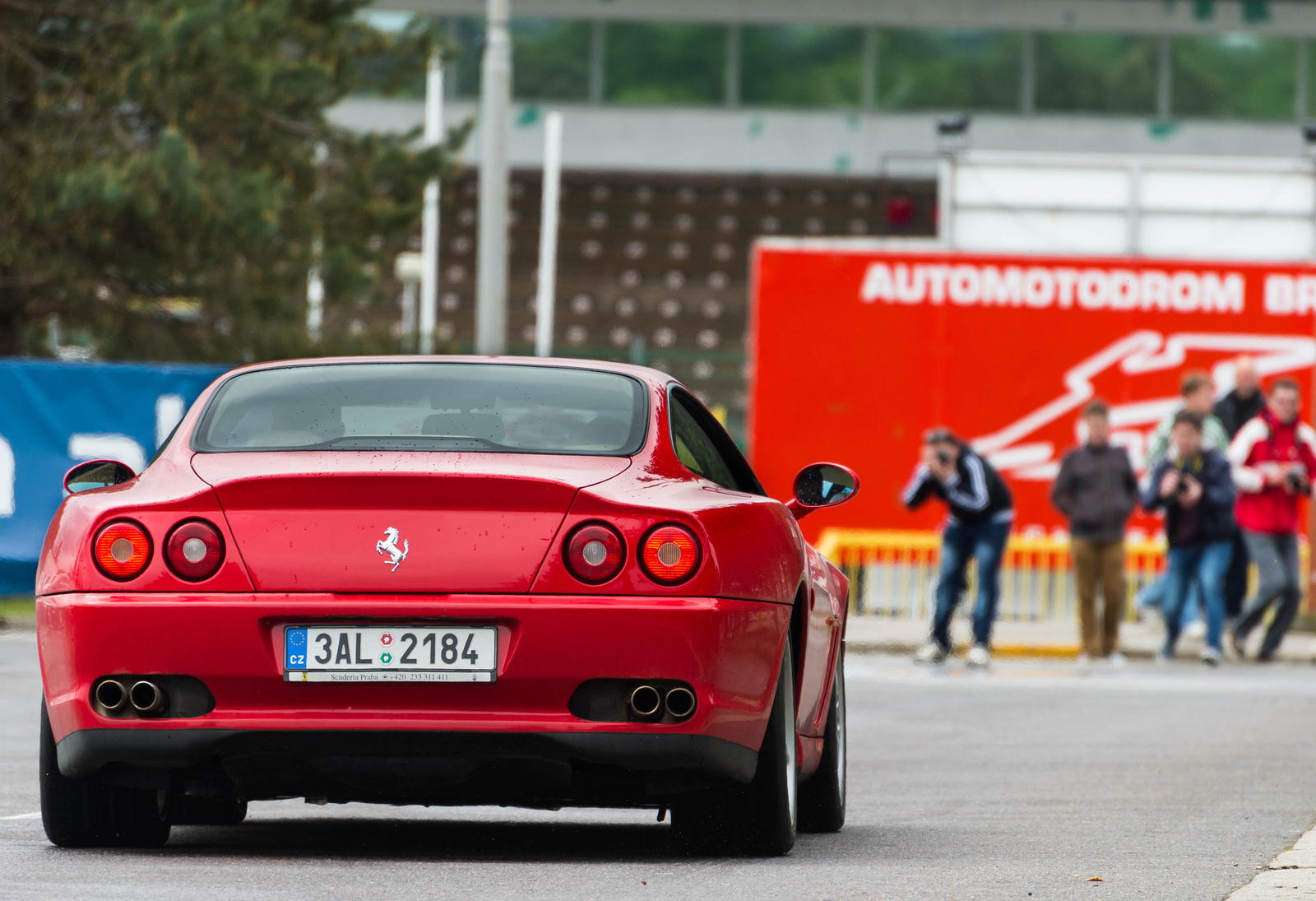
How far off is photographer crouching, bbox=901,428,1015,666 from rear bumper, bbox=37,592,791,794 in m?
11.0

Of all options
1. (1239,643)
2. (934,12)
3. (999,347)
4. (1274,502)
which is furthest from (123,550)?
(934,12)

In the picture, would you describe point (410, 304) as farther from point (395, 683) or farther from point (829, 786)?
point (395, 683)

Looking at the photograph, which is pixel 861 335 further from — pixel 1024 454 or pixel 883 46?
pixel 883 46

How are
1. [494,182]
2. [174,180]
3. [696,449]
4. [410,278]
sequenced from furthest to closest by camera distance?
[410,278] < [174,180] < [494,182] < [696,449]

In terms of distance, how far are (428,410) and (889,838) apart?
6.48 ft

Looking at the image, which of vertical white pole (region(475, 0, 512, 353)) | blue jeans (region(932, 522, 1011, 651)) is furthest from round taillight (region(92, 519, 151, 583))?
vertical white pole (region(475, 0, 512, 353))

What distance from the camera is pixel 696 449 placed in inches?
266

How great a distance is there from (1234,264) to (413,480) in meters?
17.8

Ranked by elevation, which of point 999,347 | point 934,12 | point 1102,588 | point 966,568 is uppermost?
point 934,12

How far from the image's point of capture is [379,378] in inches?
262

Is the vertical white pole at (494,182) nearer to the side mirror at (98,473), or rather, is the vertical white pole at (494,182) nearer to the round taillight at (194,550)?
the side mirror at (98,473)

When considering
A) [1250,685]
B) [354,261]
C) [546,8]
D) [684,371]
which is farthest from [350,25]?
[1250,685]

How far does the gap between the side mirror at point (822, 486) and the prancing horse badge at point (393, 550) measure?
162 cm

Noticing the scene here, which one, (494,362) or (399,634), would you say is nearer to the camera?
(399,634)
